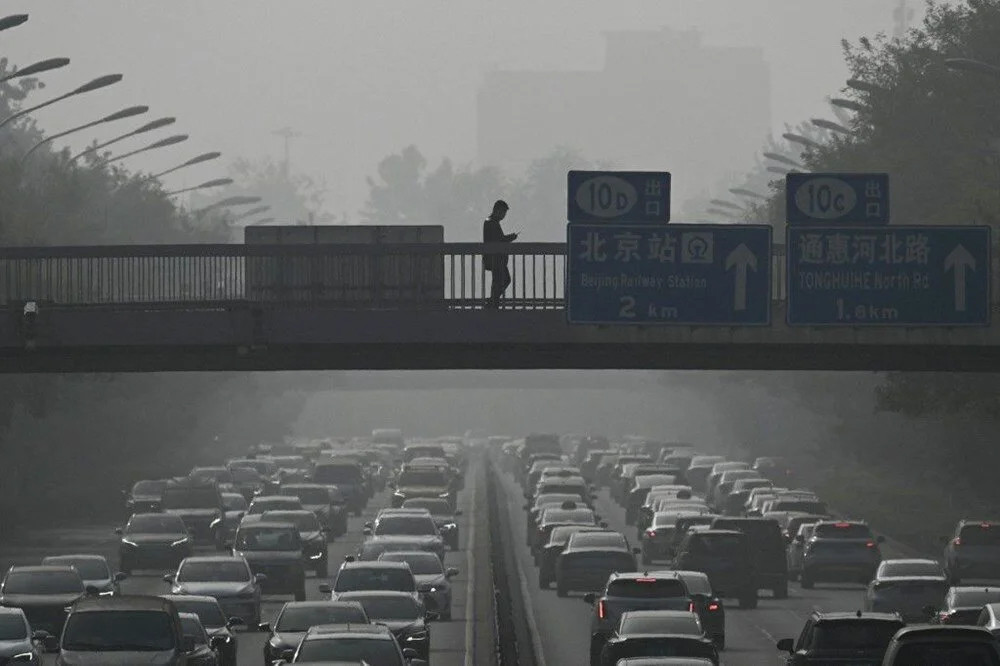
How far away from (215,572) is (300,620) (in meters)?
10.3

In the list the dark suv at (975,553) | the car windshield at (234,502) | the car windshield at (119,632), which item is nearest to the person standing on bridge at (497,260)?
the car windshield at (119,632)

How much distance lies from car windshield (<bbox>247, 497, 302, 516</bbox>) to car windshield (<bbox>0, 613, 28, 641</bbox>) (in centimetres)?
3216

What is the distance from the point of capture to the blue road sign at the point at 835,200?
41969 mm

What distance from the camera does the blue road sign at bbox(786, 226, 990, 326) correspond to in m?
40.4

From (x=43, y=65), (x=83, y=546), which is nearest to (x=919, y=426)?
(x=83, y=546)

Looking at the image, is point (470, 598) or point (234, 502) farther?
point (234, 502)

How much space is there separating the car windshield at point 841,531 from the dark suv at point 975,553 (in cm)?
279

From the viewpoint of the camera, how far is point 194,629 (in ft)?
118

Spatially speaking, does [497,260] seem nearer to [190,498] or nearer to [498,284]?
[498,284]

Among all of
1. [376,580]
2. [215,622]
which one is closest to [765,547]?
[376,580]

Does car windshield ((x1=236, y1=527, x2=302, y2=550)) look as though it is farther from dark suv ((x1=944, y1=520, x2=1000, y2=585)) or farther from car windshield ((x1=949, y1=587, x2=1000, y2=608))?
car windshield ((x1=949, y1=587, x2=1000, y2=608))

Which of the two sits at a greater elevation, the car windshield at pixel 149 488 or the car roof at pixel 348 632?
the car roof at pixel 348 632

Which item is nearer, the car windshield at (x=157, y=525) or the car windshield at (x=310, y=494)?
the car windshield at (x=157, y=525)

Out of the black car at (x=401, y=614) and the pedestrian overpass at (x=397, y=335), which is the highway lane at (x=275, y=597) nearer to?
the black car at (x=401, y=614)
